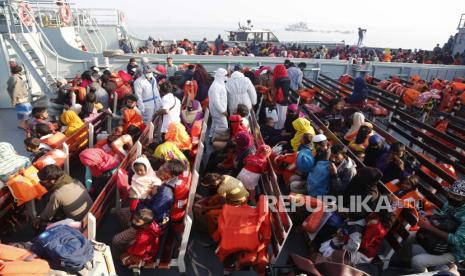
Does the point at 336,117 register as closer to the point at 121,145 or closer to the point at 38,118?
the point at 121,145

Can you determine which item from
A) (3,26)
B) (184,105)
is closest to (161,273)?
(184,105)

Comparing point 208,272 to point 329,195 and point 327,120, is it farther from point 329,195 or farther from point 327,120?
point 327,120

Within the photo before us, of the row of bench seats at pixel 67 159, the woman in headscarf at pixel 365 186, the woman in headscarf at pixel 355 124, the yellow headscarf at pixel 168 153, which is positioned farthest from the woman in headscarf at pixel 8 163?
the woman in headscarf at pixel 355 124

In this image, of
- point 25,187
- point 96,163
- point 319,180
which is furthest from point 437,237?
point 25,187

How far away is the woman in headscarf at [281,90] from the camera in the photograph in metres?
6.80

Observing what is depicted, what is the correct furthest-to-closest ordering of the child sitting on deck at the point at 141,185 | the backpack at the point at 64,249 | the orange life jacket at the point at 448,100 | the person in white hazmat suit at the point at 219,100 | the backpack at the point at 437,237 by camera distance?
1. the orange life jacket at the point at 448,100
2. the person in white hazmat suit at the point at 219,100
3. the child sitting on deck at the point at 141,185
4. the backpack at the point at 437,237
5. the backpack at the point at 64,249

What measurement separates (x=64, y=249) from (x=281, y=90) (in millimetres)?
5425

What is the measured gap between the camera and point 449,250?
320 centimetres

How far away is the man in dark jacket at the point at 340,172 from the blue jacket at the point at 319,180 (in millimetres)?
63

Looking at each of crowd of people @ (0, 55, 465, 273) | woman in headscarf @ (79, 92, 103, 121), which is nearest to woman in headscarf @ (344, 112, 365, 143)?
crowd of people @ (0, 55, 465, 273)

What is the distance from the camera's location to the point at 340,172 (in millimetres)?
3863

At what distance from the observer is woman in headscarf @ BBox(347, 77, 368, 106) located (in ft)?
23.9

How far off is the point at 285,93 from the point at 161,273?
465 cm

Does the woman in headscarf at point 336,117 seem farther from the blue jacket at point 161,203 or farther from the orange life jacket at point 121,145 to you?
the blue jacket at point 161,203
